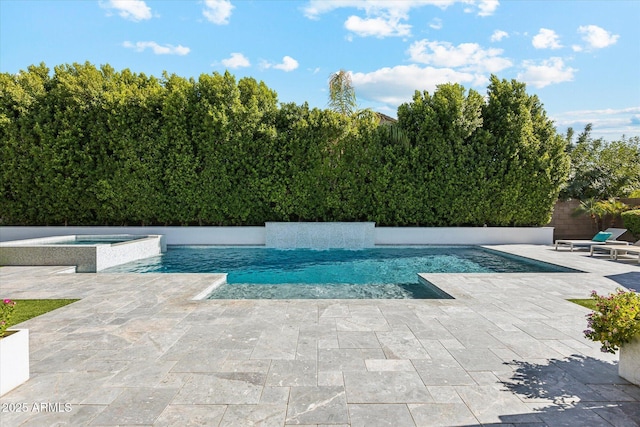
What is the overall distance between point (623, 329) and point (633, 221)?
1527cm

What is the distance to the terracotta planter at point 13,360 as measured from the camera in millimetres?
3340

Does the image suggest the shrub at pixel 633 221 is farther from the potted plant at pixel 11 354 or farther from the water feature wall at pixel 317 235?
the potted plant at pixel 11 354

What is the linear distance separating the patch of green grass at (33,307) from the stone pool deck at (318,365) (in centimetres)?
31

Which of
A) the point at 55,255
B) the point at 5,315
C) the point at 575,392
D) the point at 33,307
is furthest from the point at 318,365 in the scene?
the point at 55,255

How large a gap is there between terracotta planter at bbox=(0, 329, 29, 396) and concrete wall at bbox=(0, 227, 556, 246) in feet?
39.9

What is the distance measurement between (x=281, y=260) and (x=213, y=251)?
373 cm

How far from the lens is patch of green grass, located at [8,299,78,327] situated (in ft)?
18.5

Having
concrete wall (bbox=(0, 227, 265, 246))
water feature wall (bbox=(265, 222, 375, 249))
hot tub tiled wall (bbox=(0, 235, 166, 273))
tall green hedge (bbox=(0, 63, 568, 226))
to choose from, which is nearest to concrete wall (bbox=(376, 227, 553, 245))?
tall green hedge (bbox=(0, 63, 568, 226))

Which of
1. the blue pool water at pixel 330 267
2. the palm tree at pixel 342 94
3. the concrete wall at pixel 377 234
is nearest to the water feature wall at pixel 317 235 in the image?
the concrete wall at pixel 377 234

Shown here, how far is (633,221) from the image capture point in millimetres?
14742

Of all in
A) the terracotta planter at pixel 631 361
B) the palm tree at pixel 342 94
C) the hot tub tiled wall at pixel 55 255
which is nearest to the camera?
the terracotta planter at pixel 631 361

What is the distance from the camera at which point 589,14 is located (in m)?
11.0

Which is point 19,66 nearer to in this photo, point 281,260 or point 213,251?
point 213,251

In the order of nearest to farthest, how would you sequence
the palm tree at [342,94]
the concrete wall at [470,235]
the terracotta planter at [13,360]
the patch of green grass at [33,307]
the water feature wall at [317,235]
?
the terracotta planter at [13,360] → the patch of green grass at [33,307] → the water feature wall at [317,235] → the concrete wall at [470,235] → the palm tree at [342,94]
